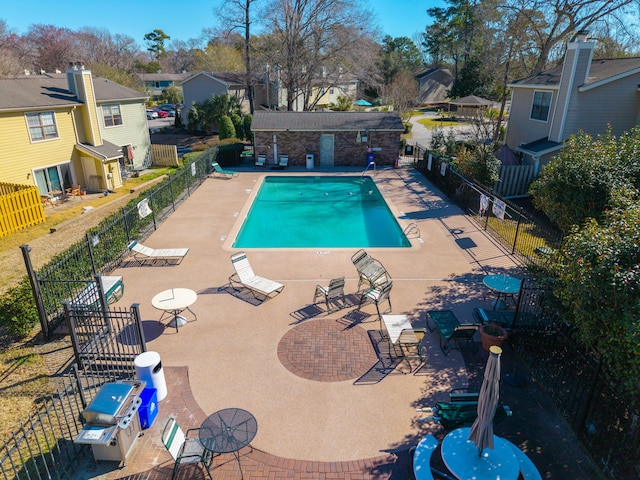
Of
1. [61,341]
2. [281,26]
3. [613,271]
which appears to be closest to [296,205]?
[61,341]

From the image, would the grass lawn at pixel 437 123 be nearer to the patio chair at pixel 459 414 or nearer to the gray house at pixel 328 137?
the gray house at pixel 328 137

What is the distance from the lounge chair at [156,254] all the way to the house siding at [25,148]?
11.0 m

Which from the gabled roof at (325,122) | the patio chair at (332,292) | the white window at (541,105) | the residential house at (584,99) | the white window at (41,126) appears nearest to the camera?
the patio chair at (332,292)

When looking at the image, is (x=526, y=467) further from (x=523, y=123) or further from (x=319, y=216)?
(x=523, y=123)

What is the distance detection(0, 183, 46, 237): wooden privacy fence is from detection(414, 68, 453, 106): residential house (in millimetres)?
58075

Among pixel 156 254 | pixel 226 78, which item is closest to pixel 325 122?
pixel 156 254

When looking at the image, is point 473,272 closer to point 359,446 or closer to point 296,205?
point 359,446

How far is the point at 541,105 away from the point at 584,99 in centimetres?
294

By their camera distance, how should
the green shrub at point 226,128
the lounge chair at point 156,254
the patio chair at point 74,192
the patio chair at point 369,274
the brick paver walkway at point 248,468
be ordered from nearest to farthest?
1. the brick paver walkway at point 248,468
2. the patio chair at point 369,274
3. the lounge chair at point 156,254
4. the patio chair at point 74,192
5. the green shrub at point 226,128

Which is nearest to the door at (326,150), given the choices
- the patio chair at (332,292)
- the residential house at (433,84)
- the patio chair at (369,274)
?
the patio chair at (369,274)

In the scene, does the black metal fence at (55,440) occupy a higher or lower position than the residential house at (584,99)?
lower

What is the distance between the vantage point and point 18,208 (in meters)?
17.7

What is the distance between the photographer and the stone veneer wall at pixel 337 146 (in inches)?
1118

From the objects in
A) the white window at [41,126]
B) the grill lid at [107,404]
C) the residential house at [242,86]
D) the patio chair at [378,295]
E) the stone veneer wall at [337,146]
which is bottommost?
the patio chair at [378,295]
